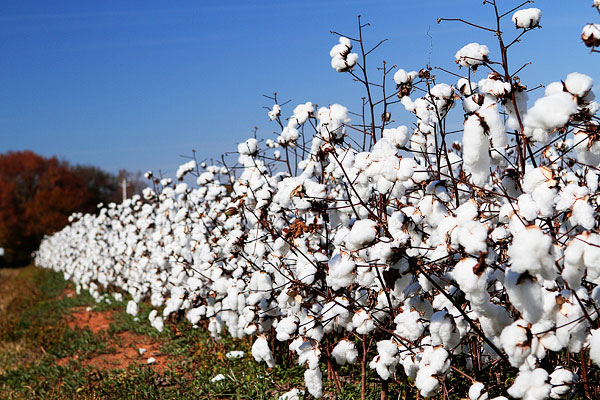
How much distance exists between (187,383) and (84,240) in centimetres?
1081

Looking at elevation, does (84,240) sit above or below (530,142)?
above

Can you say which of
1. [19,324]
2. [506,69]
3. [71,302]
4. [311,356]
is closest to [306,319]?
[311,356]

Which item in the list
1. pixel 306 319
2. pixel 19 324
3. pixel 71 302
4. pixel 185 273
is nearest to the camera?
pixel 306 319

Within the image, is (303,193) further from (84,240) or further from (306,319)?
(84,240)

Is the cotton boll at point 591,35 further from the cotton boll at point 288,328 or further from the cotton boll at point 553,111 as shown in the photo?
the cotton boll at point 288,328

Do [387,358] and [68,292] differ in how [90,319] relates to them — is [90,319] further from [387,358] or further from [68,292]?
[387,358]

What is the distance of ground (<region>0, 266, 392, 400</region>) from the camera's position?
452 cm

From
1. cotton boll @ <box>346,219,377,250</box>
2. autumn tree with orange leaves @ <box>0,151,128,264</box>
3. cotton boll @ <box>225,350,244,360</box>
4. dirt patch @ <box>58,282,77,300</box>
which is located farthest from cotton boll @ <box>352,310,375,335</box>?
autumn tree with orange leaves @ <box>0,151,128,264</box>

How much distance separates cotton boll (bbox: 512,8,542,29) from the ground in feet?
8.98

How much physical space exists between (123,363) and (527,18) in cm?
618

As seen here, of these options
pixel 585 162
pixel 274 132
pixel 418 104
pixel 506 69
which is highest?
pixel 274 132

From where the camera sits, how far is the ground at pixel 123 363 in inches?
178

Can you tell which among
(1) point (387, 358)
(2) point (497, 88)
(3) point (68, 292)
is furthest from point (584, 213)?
(3) point (68, 292)

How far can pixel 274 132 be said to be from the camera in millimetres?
4488
